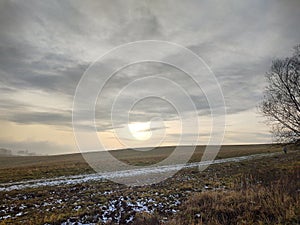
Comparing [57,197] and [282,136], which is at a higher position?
[282,136]

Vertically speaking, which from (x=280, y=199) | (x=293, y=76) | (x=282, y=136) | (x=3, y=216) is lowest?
(x=3, y=216)

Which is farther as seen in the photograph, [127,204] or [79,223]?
[127,204]

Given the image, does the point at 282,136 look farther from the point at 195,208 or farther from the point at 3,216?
the point at 3,216

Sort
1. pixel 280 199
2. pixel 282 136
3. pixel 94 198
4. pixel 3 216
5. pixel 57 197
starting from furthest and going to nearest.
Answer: pixel 282 136, pixel 57 197, pixel 94 198, pixel 3 216, pixel 280 199

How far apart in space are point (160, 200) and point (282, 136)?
2041cm

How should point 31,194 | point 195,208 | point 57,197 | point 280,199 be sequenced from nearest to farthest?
point 280,199 → point 195,208 → point 57,197 → point 31,194

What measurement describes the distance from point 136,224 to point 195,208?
267 cm

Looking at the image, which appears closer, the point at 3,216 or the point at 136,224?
the point at 136,224

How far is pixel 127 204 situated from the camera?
11188 millimetres

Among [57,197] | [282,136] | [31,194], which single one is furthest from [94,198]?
[282,136]

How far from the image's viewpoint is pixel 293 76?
26.7m

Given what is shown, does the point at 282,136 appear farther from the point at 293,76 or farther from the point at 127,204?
the point at 127,204

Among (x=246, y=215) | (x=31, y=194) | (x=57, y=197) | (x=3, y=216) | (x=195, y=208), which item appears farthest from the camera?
(x=31, y=194)

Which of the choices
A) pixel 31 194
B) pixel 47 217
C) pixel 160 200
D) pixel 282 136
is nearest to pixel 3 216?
pixel 47 217
